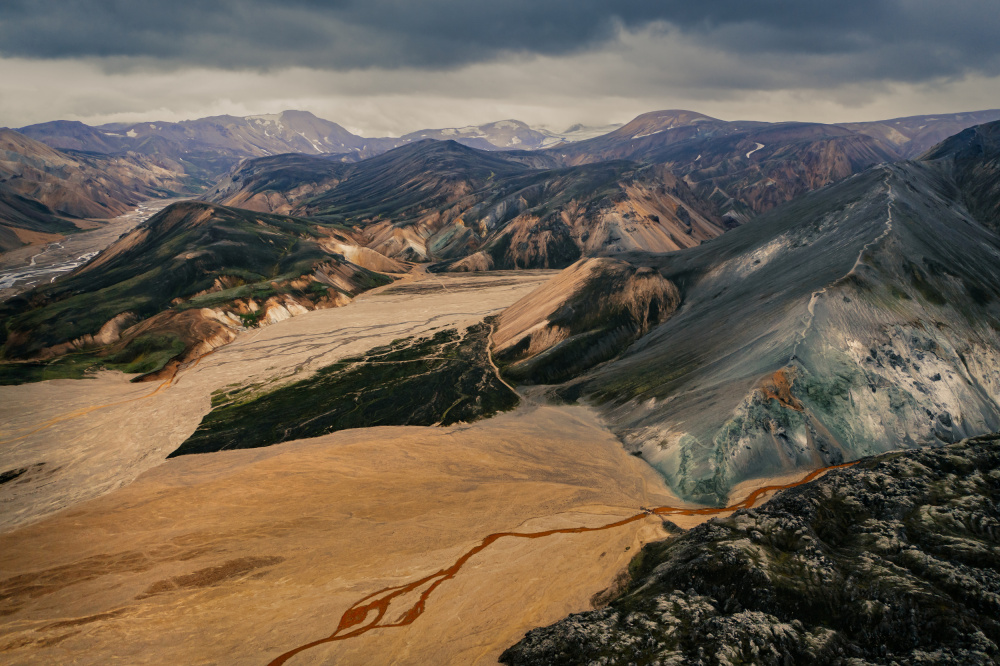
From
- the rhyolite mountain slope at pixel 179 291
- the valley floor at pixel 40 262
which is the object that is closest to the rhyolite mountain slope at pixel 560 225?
the rhyolite mountain slope at pixel 179 291

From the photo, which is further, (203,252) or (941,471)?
(203,252)

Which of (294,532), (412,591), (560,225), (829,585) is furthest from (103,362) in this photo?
(560,225)

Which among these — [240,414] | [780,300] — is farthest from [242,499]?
[780,300]

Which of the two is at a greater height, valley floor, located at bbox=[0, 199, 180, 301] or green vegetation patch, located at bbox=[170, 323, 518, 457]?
valley floor, located at bbox=[0, 199, 180, 301]

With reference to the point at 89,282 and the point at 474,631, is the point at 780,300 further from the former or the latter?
the point at 89,282

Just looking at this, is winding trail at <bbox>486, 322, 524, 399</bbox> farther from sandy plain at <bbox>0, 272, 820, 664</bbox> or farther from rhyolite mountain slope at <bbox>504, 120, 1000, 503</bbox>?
rhyolite mountain slope at <bbox>504, 120, 1000, 503</bbox>

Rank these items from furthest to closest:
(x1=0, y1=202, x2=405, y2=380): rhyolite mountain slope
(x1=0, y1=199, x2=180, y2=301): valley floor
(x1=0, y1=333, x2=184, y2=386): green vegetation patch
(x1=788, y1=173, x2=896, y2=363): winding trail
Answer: (x1=0, y1=199, x2=180, y2=301): valley floor < (x1=0, y1=202, x2=405, y2=380): rhyolite mountain slope < (x1=0, y1=333, x2=184, y2=386): green vegetation patch < (x1=788, y1=173, x2=896, y2=363): winding trail

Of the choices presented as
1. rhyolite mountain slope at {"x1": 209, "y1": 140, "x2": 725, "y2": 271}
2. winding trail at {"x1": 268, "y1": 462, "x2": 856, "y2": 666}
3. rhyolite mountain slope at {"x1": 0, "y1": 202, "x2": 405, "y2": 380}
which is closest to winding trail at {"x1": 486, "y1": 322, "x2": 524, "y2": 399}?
winding trail at {"x1": 268, "y1": 462, "x2": 856, "y2": 666}
